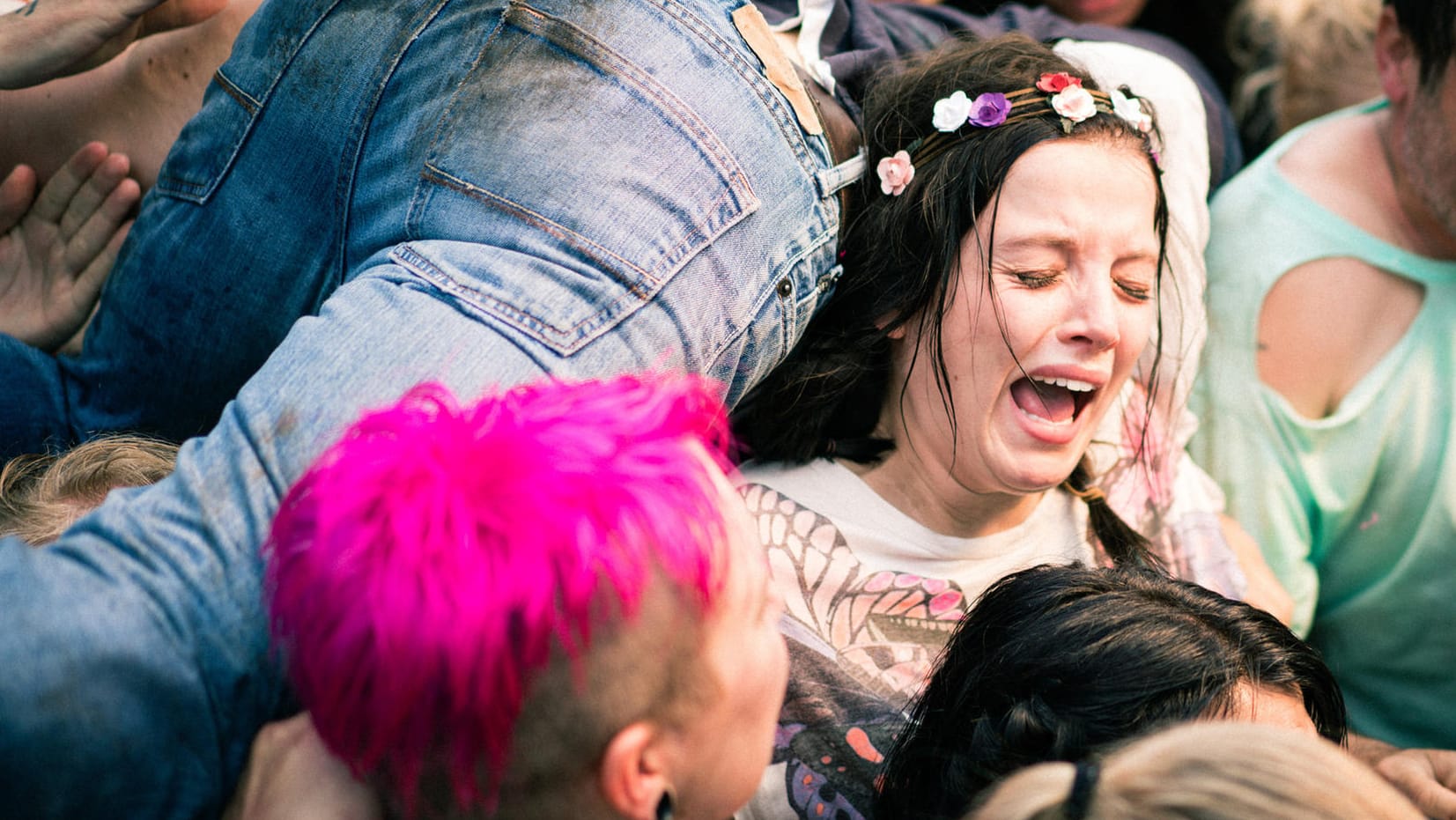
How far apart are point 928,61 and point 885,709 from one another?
1.08 m

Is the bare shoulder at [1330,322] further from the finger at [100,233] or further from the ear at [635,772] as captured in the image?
the finger at [100,233]

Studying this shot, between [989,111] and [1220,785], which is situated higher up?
[989,111]

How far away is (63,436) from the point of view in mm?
1746

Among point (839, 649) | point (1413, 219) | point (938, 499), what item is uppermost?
point (1413, 219)

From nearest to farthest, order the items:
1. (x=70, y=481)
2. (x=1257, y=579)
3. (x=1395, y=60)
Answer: (x=70, y=481)
(x=1257, y=579)
(x=1395, y=60)

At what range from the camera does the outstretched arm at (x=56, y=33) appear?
1.68 meters

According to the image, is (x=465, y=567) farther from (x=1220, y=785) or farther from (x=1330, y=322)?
(x=1330, y=322)

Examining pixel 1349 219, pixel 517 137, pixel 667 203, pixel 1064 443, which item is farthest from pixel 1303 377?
pixel 517 137

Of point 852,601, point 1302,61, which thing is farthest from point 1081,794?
point 1302,61

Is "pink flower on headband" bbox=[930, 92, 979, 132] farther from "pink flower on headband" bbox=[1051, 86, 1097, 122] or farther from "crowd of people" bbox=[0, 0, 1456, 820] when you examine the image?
"pink flower on headband" bbox=[1051, 86, 1097, 122]

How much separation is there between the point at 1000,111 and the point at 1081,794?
1.15 metres

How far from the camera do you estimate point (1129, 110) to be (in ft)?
6.05

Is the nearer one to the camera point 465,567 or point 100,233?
point 465,567

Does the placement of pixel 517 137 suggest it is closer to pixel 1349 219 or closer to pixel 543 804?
pixel 543 804
